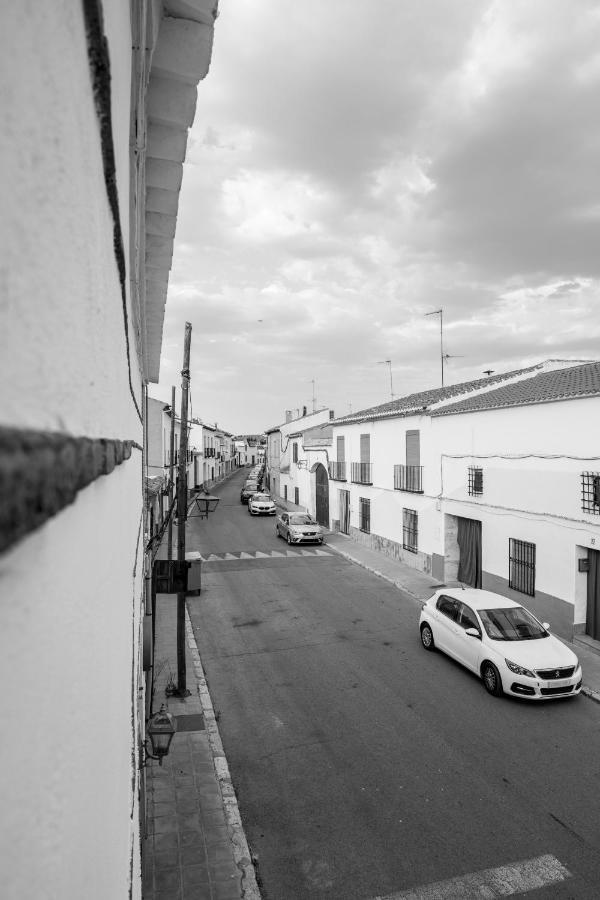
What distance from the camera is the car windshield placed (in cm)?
1019

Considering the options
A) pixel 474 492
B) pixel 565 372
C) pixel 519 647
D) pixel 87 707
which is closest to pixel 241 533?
pixel 474 492

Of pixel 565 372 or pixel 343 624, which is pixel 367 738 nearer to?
pixel 343 624

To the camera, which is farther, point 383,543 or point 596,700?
point 383,543

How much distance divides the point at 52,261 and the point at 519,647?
35.0 feet

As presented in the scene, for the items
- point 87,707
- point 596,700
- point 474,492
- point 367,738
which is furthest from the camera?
point 474,492

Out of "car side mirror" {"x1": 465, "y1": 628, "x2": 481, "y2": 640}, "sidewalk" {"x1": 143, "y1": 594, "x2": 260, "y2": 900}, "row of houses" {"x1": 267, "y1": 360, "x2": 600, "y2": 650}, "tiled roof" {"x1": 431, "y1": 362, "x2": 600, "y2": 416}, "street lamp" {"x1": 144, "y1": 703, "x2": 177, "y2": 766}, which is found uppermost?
"tiled roof" {"x1": 431, "y1": 362, "x2": 600, "y2": 416}

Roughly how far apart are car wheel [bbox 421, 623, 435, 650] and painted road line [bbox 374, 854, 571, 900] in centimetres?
594

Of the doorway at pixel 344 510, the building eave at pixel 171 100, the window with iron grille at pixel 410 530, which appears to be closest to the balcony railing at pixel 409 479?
the window with iron grille at pixel 410 530

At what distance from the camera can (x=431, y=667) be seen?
11.1m

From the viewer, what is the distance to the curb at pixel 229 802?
5.73m

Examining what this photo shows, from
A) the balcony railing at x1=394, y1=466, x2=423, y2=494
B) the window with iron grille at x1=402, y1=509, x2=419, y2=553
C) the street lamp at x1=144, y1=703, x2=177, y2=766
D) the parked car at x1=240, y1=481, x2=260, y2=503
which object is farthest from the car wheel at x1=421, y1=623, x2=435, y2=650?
the parked car at x1=240, y1=481, x2=260, y2=503

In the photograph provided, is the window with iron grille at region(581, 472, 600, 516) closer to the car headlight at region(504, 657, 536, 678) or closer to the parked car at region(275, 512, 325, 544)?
the car headlight at region(504, 657, 536, 678)

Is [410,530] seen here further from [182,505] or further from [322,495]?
[182,505]

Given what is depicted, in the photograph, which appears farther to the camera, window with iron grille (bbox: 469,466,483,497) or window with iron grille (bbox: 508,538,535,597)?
window with iron grille (bbox: 469,466,483,497)
